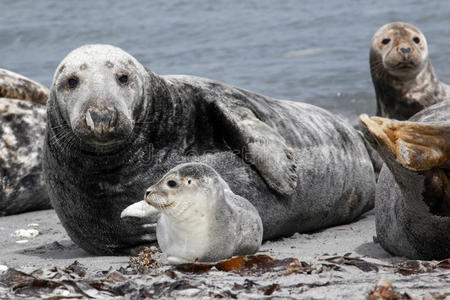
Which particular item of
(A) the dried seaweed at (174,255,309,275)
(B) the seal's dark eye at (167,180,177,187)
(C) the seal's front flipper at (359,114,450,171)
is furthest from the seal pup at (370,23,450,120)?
(B) the seal's dark eye at (167,180,177,187)

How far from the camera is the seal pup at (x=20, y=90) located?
7.38 m

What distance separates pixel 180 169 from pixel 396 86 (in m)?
5.74

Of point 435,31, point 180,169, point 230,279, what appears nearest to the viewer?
point 230,279

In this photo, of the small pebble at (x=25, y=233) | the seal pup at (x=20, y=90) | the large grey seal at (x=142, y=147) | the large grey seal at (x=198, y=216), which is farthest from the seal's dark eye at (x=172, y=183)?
the seal pup at (x=20, y=90)

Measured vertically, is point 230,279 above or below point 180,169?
below

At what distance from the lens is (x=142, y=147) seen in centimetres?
504

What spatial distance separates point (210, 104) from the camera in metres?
5.28

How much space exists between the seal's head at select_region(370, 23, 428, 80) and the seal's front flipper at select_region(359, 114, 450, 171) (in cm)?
502

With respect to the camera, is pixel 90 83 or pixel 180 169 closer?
pixel 180 169

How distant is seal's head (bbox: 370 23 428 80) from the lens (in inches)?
344

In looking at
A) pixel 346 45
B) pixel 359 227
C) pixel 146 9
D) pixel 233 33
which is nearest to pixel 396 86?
pixel 359 227

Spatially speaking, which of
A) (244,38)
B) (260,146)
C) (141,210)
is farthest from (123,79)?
(244,38)

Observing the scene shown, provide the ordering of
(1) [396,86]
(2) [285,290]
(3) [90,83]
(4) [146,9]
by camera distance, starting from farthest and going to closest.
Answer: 1. (4) [146,9]
2. (1) [396,86]
3. (3) [90,83]
4. (2) [285,290]

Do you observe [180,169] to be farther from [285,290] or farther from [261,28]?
[261,28]
